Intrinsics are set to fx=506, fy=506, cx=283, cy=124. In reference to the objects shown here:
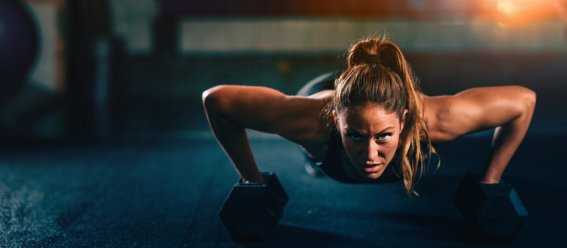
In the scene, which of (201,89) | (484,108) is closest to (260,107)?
(484,108)

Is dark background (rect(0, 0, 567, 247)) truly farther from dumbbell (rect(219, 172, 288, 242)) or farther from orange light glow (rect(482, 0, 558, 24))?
dumbbell (rect(219, 172, 288, 242))

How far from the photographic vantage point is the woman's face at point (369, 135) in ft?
3.84

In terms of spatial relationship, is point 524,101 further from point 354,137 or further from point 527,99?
point 354,137

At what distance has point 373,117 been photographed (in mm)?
1166

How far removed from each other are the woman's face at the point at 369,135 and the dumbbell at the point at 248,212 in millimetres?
276

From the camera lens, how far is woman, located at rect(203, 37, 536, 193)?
1.18 metres

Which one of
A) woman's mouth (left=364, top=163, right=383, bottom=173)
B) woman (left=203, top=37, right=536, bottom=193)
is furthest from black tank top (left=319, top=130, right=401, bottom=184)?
woman's mouth (left=364, top=163, right=383, bottom=173)

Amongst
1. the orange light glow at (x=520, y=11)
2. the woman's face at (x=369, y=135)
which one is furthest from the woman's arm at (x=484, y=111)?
the orange light glow at (x=520, y=11)

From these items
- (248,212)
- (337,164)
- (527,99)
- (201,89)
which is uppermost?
(527,99)

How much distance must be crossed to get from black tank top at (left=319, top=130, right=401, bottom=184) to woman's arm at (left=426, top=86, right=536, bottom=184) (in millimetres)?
169

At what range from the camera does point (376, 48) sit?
128cm

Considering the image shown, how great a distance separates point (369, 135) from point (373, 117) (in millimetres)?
48

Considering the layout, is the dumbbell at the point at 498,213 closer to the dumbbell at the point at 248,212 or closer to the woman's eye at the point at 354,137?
the woman's eye at the point at 354,137

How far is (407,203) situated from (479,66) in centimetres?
243
